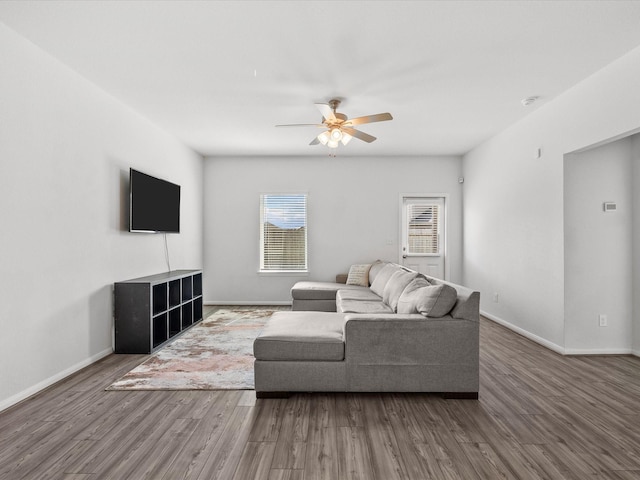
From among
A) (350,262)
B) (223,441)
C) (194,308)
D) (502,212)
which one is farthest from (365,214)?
(223,441)

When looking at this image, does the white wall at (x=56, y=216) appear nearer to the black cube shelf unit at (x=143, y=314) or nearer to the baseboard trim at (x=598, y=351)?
the black cube shelf unit at (x=143, y=314)

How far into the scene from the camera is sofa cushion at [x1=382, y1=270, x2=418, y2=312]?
375 centimetres

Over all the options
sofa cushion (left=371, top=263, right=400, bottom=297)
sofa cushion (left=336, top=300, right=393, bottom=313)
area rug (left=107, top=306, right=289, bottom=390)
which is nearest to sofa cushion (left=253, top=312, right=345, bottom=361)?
area rug (left=107, top=306, right=289, bottom=390)

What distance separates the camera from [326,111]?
141 inches

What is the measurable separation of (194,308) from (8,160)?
2997 mm

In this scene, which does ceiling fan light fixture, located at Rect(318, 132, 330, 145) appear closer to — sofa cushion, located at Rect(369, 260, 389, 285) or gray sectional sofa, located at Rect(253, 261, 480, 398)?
gray sectional sofa, located at Rect(253, 261, 480, 398)

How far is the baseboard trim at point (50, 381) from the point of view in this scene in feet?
8.69

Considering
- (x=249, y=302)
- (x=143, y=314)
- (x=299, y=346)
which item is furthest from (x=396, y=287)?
(x=249, y=302)

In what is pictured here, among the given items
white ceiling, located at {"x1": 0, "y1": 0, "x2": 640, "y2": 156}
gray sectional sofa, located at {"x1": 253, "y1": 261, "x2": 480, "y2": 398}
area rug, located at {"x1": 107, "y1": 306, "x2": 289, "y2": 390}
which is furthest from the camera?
area rug, located at {"x1": 107, "y1": 306, "x2": 289, "y2": 390}

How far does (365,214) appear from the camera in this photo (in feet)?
22.2

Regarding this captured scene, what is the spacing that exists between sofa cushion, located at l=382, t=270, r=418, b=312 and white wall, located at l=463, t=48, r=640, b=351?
1.60m

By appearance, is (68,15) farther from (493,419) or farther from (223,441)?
(493,419)

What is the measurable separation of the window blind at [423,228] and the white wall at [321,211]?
26cm

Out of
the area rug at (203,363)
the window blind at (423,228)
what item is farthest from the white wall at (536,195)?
the area rug at (203,363)
